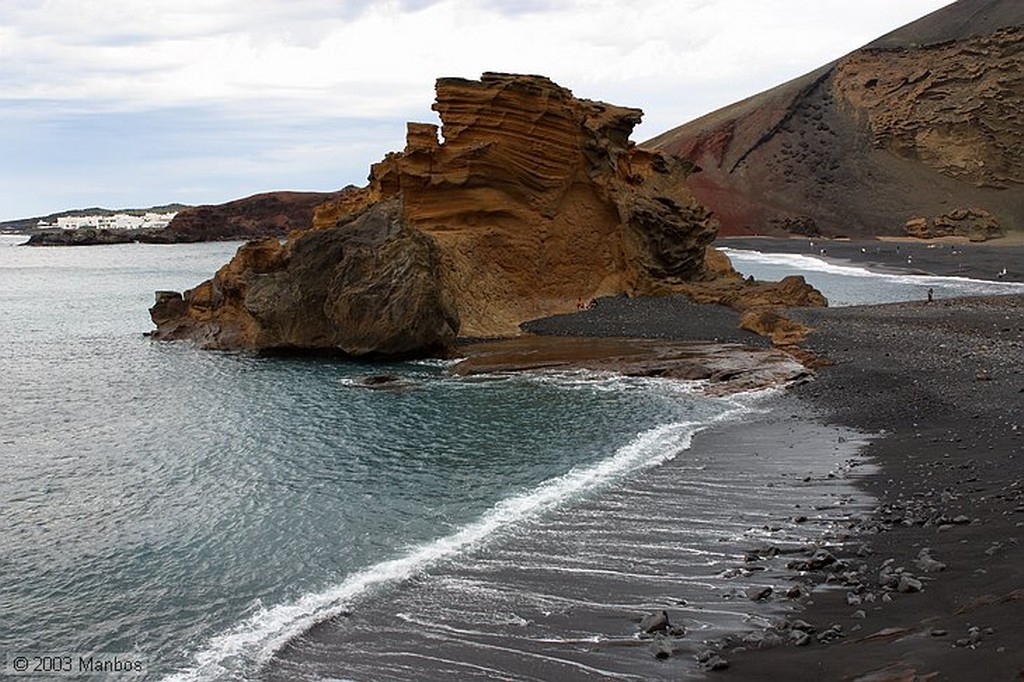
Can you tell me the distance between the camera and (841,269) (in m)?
84.0

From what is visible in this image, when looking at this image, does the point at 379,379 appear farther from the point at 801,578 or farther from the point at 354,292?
the point at 801,578

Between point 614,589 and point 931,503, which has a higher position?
point 931,503

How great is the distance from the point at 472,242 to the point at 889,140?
317ft

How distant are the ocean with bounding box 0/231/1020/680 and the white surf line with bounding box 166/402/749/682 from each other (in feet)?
0.18

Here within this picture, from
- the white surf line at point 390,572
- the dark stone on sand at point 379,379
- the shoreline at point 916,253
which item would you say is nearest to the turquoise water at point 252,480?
the white surf line at point 390,572

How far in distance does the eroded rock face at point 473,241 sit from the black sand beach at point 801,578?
16736 mm

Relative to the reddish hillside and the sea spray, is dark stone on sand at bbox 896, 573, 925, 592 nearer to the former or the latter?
the sea spray

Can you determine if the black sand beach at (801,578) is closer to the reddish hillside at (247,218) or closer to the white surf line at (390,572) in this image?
the white surf line at (390,572)

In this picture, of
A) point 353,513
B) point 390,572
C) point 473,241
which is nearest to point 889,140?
point 473,241

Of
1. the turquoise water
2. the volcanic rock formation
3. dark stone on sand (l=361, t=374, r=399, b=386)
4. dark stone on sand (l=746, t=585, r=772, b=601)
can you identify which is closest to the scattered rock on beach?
dark stone on sand (l=746, t=585, r=772, b=601)

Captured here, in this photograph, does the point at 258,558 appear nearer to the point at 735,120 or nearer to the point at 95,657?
the point at 95,657

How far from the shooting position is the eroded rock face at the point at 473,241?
37.3m

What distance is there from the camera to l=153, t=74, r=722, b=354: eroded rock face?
37.3 metres

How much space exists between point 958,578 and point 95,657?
446 inches
